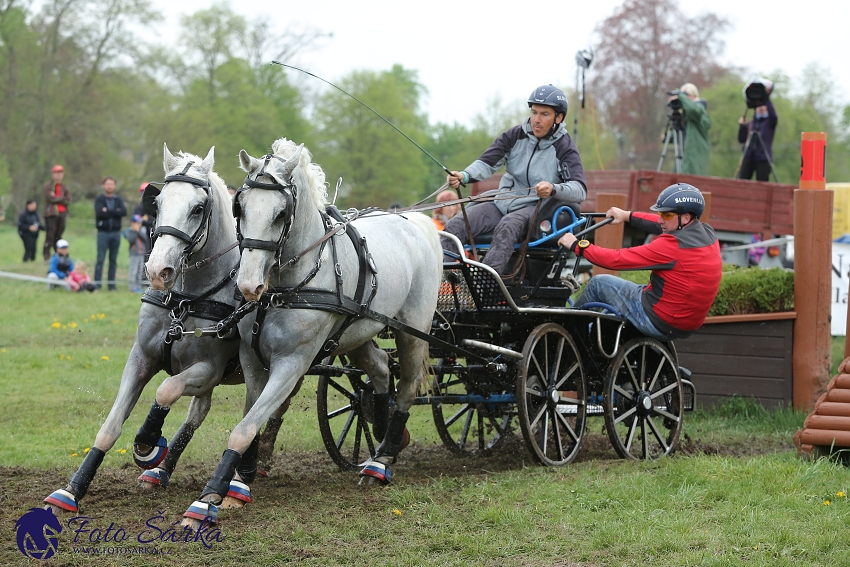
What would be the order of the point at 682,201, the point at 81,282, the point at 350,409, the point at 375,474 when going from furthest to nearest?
the point at 81,282 → the point at 350,409 → the point at 682,201 → the point at 375,474

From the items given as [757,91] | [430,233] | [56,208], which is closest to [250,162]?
[430,233]

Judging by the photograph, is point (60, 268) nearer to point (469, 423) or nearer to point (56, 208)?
point (56, 208)

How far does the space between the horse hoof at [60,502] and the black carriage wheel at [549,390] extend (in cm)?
284

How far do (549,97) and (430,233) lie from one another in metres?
1.34

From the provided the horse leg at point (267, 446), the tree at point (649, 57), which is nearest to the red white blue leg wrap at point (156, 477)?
the horse leg at point (267, 446)

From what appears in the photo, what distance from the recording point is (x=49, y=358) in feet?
33.9

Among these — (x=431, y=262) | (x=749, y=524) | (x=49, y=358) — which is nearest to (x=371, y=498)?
(x=431, y=262)

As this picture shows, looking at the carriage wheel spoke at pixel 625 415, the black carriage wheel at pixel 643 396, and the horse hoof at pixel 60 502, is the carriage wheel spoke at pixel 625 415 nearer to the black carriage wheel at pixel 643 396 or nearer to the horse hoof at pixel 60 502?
the black carriage wheel at pixel 643 396

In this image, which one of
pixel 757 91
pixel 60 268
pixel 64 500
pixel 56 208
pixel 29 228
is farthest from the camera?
pixel 29 228

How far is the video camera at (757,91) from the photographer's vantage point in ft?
46.8

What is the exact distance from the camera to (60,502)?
4.91 m

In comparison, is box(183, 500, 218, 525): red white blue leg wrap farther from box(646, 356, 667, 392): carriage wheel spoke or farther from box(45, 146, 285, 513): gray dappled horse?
box(646, 356, 667, 392): carriage wheel spoke

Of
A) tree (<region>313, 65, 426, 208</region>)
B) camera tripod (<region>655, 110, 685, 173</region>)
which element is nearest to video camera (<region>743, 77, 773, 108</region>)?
camera tripod (<region>655, 110, 685, 173</region>)

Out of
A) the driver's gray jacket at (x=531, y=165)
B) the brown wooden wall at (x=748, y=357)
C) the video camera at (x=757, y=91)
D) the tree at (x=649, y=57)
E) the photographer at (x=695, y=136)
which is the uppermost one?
the tree at (x=649, y=57)
